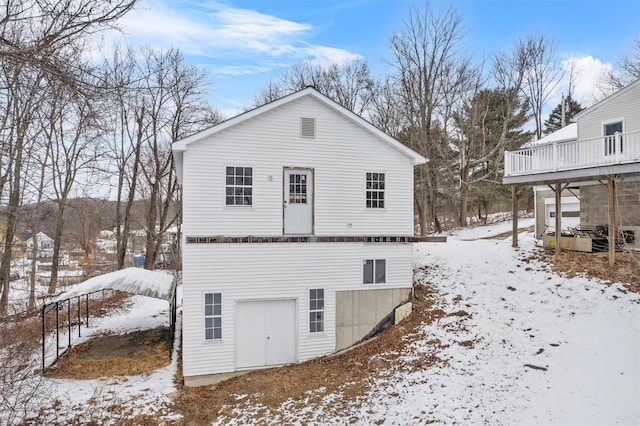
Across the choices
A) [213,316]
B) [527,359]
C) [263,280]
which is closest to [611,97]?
[527,359]

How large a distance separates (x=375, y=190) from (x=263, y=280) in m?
4.75

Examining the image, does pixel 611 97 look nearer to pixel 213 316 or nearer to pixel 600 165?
pixel 600 165

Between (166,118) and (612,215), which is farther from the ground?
(166,118)

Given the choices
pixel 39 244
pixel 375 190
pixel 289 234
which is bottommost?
pixel 39 244

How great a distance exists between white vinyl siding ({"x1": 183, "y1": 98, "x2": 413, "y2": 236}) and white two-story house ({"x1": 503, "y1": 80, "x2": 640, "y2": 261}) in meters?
6.05

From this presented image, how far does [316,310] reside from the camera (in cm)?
1233

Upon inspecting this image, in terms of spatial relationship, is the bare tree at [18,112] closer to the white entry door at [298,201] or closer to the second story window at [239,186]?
the second story window at [239,186]

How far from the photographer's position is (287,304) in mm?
12078

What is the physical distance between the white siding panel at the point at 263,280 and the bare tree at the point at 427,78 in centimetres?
1599

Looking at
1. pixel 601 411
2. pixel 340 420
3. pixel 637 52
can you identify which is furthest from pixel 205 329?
pixel 637 52

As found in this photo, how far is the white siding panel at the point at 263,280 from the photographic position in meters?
11.2

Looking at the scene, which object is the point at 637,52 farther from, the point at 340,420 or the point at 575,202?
the point at 340,420

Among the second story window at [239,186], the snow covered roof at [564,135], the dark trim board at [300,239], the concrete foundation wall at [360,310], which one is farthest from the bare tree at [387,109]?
→ the second story window at [239,186]

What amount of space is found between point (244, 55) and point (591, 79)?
29374mm
